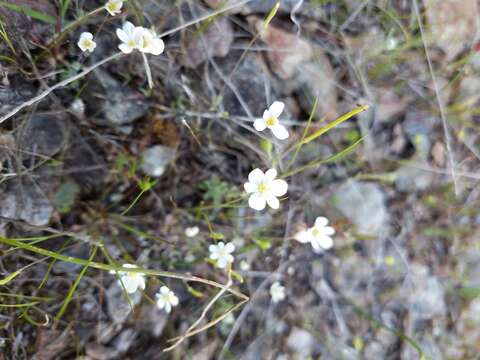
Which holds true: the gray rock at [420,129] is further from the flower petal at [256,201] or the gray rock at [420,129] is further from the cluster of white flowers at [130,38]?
the cluster of white flowers at [130,38]

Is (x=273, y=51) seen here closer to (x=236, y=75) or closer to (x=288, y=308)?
(x=236, y=75)

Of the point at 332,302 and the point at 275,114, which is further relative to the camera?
the point at 332,302

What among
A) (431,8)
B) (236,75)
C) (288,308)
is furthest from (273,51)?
(288,308)

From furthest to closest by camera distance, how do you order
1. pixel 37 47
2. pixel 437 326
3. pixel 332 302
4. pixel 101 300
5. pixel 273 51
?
pixel 437 326 < pixel 332 302 < pixel 273 51 < pixel 101 300 < pixel 37 47

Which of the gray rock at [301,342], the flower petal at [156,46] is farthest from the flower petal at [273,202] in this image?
the gray rock at [301,342]

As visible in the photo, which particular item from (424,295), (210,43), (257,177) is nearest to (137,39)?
(210,43)

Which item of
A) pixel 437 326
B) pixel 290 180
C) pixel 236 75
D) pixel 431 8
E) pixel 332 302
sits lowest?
pixel 437 326

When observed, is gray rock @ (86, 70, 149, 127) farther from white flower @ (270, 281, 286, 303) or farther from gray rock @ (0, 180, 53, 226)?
white flower @ (270, 281, 286, 303)

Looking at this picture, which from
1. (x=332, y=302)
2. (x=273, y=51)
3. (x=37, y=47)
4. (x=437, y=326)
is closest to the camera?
(x=37, y=47)
